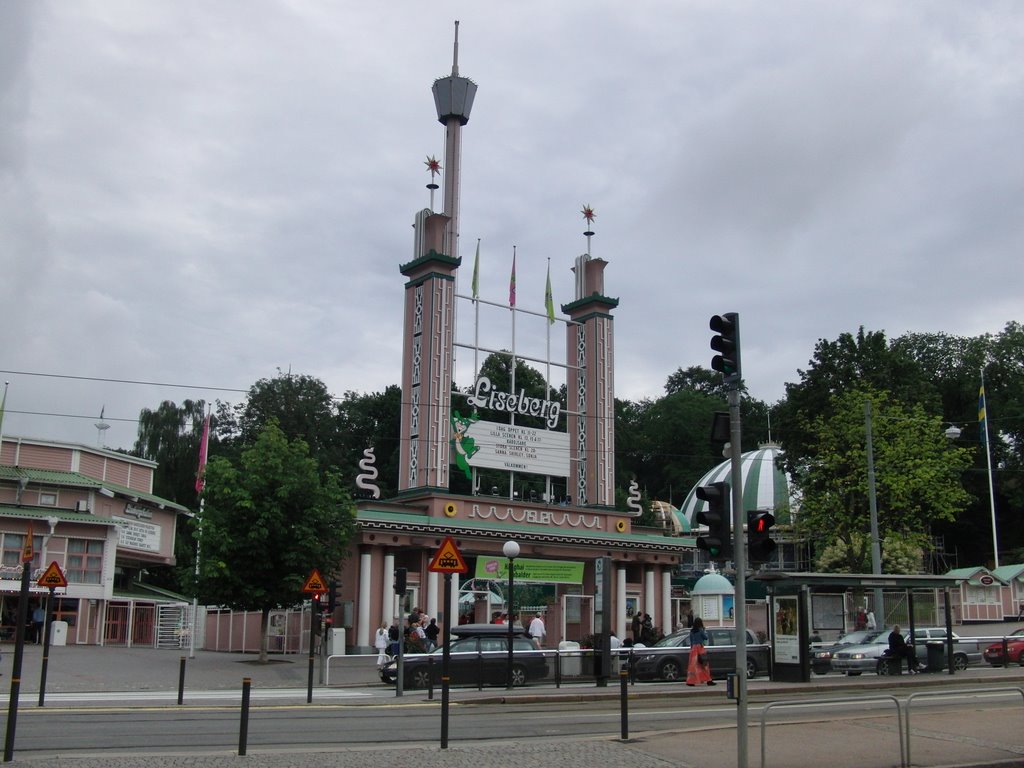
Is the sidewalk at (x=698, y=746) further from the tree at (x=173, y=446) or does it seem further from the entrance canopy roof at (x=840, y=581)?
the tree at (x=173, y=446)

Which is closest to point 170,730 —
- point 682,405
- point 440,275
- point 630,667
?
point 630,667

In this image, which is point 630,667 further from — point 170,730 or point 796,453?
point 796,453

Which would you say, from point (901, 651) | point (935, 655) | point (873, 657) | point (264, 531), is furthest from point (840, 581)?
point (264, 531)

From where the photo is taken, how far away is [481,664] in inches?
982

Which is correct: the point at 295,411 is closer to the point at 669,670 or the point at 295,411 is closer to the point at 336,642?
the point at 336,642

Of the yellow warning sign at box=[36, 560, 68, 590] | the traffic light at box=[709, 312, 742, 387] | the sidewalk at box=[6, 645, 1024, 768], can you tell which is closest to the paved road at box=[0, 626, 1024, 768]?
the sidewalk at box=[6, 645, 1024, 768]

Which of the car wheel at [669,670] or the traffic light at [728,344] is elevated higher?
the traffic light at [728,344]

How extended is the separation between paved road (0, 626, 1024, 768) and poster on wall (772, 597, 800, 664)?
1.08 metres

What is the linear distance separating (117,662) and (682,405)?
Result: 80.1 meters

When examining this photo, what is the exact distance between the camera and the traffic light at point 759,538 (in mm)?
12422

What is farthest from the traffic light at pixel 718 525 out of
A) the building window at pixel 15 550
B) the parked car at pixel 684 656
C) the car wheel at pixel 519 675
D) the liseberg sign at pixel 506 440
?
the building window at pixel 15 550

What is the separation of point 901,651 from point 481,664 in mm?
12143

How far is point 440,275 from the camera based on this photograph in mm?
43375

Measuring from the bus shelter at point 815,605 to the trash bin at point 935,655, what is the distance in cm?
19
